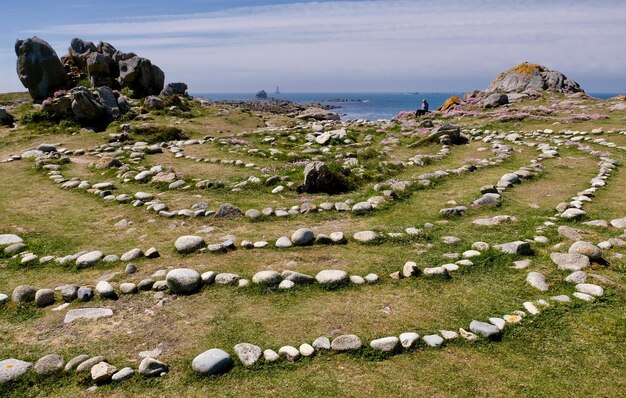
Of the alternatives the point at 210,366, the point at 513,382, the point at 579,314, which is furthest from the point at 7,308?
the point at 579,314

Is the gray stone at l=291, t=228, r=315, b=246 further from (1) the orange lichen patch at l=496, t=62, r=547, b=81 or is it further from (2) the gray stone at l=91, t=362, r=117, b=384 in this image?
(1) the orange lichen patch at l=496, t=62, r=547, b=81

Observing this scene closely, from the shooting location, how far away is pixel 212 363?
253 inches

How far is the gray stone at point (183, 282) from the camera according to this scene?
8.72 metres

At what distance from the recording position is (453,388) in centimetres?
604

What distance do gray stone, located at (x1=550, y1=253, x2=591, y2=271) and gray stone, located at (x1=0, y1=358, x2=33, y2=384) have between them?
1004 centimetres

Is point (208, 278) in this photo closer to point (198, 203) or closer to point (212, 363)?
point (212, 363)

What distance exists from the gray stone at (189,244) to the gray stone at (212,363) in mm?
4393

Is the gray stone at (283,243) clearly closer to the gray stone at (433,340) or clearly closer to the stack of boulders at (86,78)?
the gray stone at (433,340)

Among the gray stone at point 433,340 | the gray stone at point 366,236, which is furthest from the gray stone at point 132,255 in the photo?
the gray stone at point 433,340

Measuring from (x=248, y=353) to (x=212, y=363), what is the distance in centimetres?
59

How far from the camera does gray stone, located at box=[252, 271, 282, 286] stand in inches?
352

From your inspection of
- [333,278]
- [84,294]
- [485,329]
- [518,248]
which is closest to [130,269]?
[84,294]

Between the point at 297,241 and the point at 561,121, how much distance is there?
2678 cm

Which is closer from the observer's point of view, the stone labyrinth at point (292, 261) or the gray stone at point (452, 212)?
the stone labyrinth at point (292, 261)
